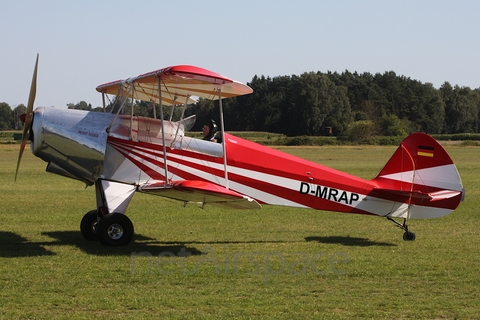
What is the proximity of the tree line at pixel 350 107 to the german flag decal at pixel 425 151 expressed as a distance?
6386 centimetres

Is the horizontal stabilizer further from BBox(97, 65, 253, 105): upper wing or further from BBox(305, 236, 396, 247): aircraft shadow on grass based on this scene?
BBox(97, 65, 253, 105): upper wing

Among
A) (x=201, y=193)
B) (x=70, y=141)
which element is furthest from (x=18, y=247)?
(x=201, y=193)

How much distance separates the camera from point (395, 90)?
334 feet

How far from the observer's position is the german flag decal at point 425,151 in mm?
10484

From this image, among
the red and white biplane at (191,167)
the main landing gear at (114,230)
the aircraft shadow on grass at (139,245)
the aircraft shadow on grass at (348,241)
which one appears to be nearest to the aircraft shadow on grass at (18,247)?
the aircraft shadow on grass at (139,245)

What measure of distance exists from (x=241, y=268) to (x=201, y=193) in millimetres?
1288

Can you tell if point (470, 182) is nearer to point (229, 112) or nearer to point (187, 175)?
point (187, 175)

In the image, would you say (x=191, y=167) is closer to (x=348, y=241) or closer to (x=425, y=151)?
(x=348, y=241)

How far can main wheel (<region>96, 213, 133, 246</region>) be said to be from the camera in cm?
923

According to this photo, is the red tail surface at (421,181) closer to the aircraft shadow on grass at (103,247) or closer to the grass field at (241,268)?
the grass field at (241,268)

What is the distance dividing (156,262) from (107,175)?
6.39 feet

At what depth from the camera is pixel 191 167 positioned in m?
9.96

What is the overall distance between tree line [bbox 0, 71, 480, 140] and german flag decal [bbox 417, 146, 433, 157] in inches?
2514

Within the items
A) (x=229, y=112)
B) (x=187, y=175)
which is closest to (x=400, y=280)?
(x=187, y=175)
